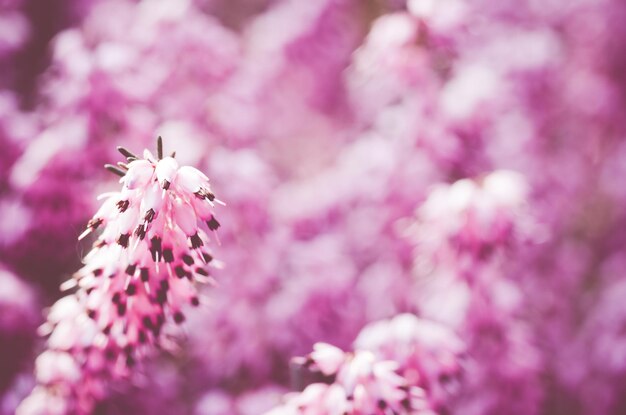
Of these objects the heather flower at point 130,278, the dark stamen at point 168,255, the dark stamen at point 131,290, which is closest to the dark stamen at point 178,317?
the heather flower at point 130,278

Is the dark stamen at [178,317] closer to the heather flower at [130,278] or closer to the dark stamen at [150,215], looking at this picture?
the heather flower at [130,278]

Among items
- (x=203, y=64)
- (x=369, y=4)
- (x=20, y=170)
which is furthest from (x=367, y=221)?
(x=369, y=4)

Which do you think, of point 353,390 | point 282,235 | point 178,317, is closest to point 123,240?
point 178,317

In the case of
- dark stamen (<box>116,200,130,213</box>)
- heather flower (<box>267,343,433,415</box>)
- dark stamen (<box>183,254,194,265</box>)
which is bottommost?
heather flower (<box>267,343,433,415</box>)

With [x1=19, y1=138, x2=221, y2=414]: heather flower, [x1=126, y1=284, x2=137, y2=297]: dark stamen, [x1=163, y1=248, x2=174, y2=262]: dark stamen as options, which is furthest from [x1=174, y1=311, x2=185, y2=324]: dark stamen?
[x1=163, y1=248, x2=174, y2=262]: dark stamen

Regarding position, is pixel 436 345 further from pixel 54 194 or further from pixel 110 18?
pixel 110 18

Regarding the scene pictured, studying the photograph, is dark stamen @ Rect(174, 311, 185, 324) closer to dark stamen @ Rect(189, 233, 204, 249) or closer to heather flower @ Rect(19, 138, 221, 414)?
heather flower @ Rect(19, 138, 221, 414)

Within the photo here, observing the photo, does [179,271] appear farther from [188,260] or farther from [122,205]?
[122,205]
